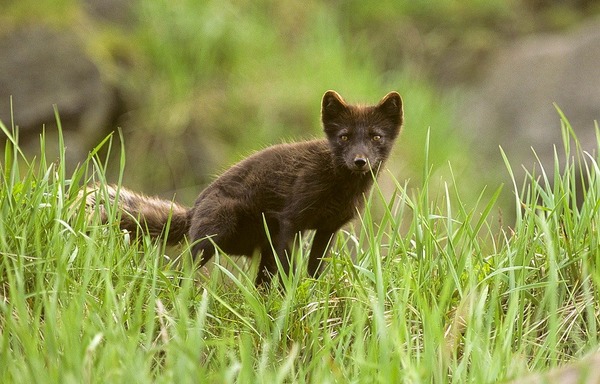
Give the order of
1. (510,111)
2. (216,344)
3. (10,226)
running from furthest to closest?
(510,111) → (10,226) → (216,344)

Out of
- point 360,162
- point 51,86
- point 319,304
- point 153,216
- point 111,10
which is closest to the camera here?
point 319,304

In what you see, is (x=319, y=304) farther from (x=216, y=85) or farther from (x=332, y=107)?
(x=216, y=85)

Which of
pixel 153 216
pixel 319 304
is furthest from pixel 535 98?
pixel 319 304

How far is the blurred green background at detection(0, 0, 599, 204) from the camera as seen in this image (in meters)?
10.5

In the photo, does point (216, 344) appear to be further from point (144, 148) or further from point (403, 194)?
point (144, 148)

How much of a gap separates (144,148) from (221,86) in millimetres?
1196

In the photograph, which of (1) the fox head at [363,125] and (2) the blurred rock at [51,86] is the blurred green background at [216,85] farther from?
(1) the fox head at [363,125]

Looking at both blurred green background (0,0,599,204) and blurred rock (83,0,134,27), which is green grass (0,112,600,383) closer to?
blurred green background (0,0,599,204)

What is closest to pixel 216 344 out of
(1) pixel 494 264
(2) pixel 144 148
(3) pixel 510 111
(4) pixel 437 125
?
(1) pixel 494 264

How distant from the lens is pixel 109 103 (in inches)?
418

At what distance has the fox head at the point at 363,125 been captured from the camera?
18.0 ft

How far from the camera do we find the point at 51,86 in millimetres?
10219

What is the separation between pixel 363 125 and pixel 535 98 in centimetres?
708

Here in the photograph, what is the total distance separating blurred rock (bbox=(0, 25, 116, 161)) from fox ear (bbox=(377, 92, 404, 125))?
5122mm
